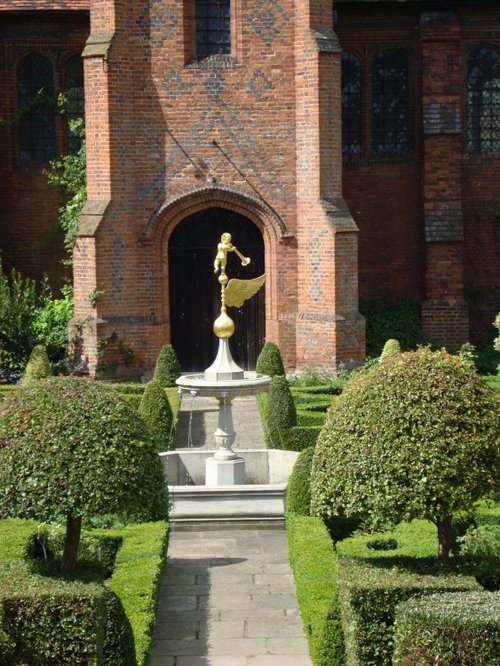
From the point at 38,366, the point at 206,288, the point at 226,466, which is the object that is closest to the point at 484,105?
the point at 206,288

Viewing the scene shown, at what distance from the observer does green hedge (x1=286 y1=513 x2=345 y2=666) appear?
1103cm

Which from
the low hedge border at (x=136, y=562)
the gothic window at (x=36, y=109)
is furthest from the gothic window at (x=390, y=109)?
the low hedge border at (x=136, y=562)

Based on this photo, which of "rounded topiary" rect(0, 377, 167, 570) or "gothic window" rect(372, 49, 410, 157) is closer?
"rounded topiary" rect(0, 377, 167, 570)

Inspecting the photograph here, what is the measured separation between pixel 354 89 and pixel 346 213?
16.0 ft

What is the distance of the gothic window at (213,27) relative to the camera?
25203 mm

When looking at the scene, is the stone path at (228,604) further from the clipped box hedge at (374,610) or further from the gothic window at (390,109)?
the gothic window at (390,109)

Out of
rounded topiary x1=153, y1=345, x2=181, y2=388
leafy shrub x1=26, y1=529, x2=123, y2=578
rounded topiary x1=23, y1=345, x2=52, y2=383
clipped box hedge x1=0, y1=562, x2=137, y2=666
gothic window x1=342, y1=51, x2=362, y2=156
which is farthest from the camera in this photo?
gothic window x1=342, y1=51, x2=362, y2=156

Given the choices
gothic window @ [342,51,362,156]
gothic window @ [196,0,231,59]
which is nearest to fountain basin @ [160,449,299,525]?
gothic window @ [196,0,231,59]

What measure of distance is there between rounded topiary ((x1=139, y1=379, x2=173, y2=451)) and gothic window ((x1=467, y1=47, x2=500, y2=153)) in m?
12.3

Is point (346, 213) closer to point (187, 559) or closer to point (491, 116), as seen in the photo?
point (491, 116)

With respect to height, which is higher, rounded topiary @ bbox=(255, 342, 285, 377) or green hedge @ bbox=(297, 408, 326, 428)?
rounded topiary @ bbox=(255, 342, 285, 377)

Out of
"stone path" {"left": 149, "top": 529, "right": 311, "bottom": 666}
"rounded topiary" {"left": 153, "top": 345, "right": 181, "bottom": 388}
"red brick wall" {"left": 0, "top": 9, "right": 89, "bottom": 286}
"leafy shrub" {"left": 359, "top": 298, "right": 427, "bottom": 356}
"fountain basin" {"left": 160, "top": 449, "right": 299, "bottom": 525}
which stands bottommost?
"stone path" {"left": 149, "top": 529, "right": 311, "bottom": 666}

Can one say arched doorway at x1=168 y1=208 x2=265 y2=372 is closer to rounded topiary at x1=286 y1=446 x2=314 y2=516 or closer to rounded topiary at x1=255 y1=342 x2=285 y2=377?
rounded topiary at x1=255 y1=342 x2=285 y2=377

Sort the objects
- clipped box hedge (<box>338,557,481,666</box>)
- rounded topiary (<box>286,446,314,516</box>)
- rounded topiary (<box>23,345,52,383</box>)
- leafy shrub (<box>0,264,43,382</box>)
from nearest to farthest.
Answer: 1. clipped box hedge (<box>338,557,481,666</box>)
2. rounded topiary (<box>286,446,314,516</box>)
3. rounded topiary (<box>23,345,52,383</box>)
4. leafy shrub (<box>0,264,43,382</box>)
